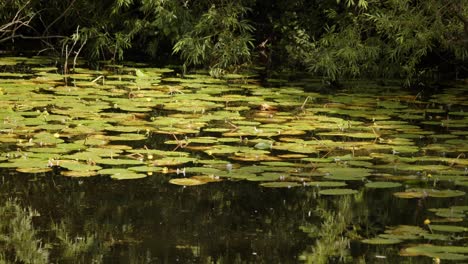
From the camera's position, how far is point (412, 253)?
12.1ft

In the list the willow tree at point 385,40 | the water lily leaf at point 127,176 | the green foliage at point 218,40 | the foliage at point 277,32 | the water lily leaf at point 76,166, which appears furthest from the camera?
the green foliage at point 218,40

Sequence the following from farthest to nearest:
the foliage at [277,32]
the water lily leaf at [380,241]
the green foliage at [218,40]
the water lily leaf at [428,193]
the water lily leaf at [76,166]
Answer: the green foliage at [218,40]
the foliage at [277,32]
the water lily leaf at [76,166]
the water lily leaf at [428,193]
the water lily leaf at [380,241]

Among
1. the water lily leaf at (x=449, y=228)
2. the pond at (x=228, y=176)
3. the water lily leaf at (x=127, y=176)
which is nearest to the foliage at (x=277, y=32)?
the pond at (x=228, y=176)

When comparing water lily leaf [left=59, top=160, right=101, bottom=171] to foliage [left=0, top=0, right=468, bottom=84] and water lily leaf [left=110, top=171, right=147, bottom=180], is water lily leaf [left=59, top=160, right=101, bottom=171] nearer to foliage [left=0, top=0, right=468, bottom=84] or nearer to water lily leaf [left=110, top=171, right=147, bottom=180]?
water lily leaf [left=110, top=171, right=147, bottom=180]

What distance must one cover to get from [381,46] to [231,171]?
4.45m

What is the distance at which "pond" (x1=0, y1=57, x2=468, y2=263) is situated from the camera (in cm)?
386

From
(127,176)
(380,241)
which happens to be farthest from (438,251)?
(127,176)

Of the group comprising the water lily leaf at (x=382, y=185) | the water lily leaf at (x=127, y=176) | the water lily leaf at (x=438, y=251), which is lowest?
the water lily leaf at (x=438, y=251)

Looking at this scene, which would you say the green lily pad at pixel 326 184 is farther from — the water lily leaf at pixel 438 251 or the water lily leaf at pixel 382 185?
the water lily leaf at pixel 438 251

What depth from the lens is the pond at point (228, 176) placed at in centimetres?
386

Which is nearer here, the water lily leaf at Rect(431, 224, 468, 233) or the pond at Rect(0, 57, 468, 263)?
the pond at Rect(0, 57, 468, 263)

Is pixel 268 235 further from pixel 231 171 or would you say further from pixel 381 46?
pixel 381 46

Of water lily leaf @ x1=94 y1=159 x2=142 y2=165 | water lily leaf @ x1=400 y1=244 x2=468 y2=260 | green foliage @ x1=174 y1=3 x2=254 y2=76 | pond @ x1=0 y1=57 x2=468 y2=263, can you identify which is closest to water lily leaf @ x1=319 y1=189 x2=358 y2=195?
pond @ x1=0 y1=57 x2=468 y2=263

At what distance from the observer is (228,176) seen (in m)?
4.89
